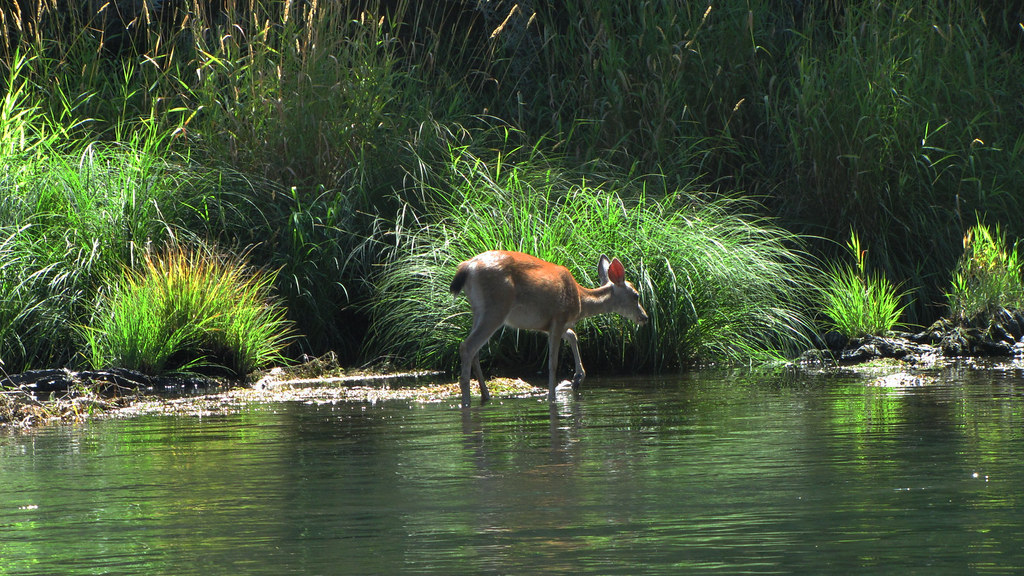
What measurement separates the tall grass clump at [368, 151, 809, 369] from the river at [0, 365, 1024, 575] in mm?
2835

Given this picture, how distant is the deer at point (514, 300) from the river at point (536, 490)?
34.3 inches

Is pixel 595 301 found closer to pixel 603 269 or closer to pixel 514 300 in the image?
pixel 603 269

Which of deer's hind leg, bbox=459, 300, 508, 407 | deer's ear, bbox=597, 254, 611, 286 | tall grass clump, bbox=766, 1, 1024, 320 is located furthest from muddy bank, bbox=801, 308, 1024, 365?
Result: deer's hind leg, bbox=459, 300, 508, 407

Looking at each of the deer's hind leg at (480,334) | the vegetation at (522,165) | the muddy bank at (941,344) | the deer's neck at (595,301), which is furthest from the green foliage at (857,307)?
the deer's hind leg at (480,334)

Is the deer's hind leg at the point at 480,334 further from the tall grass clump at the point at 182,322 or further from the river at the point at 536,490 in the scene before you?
the tall grass clump at the point at 182,322

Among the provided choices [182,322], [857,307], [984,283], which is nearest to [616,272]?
[857,307]

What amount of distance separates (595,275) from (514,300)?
2.35 m

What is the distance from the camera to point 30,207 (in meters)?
12.3

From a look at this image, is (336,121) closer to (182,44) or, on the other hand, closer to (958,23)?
(182,44)

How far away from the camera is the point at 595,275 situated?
1250cm

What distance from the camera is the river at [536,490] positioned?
4.64 metres

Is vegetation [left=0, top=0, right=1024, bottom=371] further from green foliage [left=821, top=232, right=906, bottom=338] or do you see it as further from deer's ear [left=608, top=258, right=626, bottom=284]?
deer's ear [left=608, top=258, right=626, bottom=284]

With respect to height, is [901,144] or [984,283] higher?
[901,144]

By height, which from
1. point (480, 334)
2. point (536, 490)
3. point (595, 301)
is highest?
point (595, 301)
